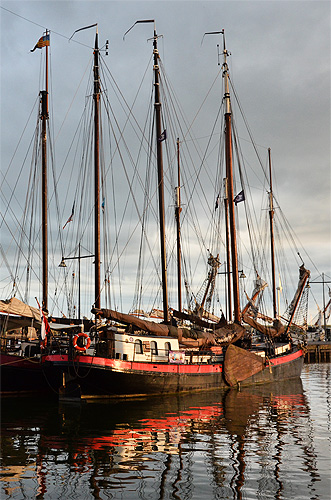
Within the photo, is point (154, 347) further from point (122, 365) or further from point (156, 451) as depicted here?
point (156, 451)

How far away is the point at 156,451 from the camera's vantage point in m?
16.8

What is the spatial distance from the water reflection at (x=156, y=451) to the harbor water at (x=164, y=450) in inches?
1.2

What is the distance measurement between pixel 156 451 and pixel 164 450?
0.31 metres

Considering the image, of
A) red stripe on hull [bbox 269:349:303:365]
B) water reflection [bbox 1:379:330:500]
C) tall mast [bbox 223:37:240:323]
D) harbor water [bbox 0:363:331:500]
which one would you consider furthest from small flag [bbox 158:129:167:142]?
water reflection [bbox 1:379:330:500]

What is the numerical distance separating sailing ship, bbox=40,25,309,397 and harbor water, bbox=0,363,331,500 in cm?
141

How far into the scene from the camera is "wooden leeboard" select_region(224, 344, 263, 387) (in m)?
34.2

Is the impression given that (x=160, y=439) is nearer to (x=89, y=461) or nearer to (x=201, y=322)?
(x=89, y=461)

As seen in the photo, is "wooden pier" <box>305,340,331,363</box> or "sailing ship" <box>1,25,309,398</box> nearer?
"sailing ship" <box>1,25,309,398</box>

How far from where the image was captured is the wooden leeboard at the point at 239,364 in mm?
34250

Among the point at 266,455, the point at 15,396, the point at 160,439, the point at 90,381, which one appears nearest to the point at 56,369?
the point at 90,381

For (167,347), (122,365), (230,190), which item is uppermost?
(230,190)

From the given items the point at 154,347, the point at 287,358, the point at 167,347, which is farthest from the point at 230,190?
the point at 154,347

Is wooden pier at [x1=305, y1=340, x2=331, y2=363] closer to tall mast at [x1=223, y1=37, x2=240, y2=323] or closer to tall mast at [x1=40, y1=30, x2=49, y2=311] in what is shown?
tall mast at [x1=223, y1=37, x2=240, y2=323]

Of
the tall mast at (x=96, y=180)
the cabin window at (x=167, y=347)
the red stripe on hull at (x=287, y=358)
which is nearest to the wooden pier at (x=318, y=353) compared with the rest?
the red stripe on hull at (x=287, y=358)
